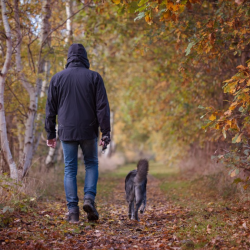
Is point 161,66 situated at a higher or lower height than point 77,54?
higher

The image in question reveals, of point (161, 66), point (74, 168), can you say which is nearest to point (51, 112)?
point (74, 168)

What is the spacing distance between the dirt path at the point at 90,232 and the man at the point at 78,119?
37cm

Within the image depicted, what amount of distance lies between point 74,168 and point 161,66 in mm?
8098

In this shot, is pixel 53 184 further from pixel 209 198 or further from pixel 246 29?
pixel 246 29

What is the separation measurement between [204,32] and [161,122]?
9.79 m

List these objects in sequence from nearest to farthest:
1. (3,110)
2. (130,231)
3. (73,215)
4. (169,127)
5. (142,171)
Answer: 1. (130,231)
2. (73,215)
3. (142,171)
4. (3,110)
5. (169,127)

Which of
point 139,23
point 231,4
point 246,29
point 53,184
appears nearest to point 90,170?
point 246,29

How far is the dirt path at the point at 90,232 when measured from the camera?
396 cm

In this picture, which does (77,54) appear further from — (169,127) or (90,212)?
(169,127)

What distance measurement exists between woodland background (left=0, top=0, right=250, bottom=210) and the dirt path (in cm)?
131

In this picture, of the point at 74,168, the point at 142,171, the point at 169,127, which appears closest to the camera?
the point at 74,168

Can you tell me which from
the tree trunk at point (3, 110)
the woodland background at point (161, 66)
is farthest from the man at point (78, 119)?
the tree trunk at point (3, 110)

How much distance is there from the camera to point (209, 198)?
7.70 meters

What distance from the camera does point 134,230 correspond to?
479 centimetres
